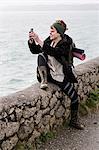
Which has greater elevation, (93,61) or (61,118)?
(93,61)

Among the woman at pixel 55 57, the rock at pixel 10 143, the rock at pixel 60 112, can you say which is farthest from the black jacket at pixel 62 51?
the rock at pixel 10 143

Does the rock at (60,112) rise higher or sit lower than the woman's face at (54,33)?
lower

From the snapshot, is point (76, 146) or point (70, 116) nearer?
point (76, 146)

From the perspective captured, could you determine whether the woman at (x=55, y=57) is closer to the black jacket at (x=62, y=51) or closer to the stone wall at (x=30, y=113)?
the black jacket at (x=62, y=51)

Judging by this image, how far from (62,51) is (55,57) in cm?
17

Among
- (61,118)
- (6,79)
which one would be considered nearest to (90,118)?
(61,118)

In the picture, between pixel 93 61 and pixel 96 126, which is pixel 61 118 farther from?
pixel 93 61

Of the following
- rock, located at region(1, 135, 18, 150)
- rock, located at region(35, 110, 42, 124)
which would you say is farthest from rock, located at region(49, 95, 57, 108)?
rock, located at region(1, 135, 18, 150)

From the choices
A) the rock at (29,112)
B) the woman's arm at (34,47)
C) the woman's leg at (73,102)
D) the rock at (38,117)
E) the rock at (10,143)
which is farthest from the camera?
the woman's leg at (73,102)

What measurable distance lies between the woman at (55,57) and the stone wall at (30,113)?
143mm

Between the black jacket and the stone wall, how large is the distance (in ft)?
1.01

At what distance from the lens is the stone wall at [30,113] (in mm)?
5883

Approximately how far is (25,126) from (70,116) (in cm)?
146

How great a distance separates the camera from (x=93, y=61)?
9406 millimetres
